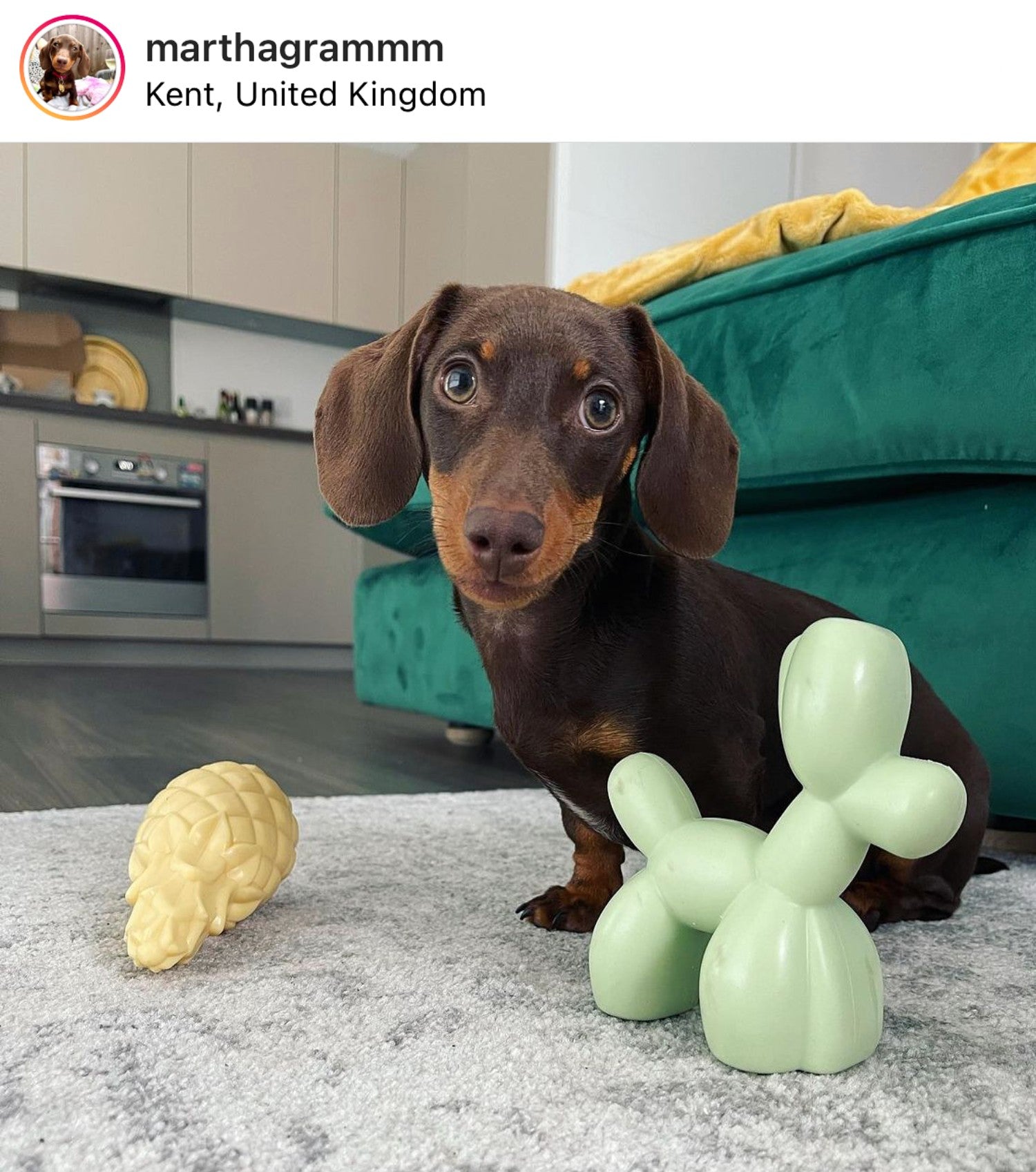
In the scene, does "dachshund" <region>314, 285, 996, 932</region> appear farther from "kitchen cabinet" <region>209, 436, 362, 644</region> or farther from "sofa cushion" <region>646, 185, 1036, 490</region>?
"kitchen cabinet" <region>209, 436, 362, 644</region>

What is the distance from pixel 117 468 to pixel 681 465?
4408 millimetres

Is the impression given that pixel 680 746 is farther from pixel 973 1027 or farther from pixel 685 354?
pixel 685 354

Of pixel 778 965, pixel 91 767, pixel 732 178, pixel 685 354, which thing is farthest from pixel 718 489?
pixel 732 178

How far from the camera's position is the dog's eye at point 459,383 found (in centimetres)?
87

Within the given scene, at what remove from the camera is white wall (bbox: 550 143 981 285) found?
13.5 ft

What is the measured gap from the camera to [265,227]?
17.7 feet

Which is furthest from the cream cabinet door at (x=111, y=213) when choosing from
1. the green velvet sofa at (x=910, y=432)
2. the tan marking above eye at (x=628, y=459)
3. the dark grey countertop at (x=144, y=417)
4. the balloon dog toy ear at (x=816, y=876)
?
the balloon dog toy ear at (x=816, y=876)

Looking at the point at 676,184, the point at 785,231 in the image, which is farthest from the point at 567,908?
the point at 676,184

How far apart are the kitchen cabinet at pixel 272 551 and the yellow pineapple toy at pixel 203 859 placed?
4321 mm

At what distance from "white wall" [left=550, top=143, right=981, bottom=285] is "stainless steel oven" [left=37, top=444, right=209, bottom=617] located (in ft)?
7.25

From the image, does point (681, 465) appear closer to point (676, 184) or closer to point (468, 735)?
point (468, 735)

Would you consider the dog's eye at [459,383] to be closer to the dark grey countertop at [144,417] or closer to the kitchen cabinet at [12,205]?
the dark grey countertop at [144,417]

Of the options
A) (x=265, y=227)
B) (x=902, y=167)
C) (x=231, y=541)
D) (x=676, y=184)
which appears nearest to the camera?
(x=902, y=167)
